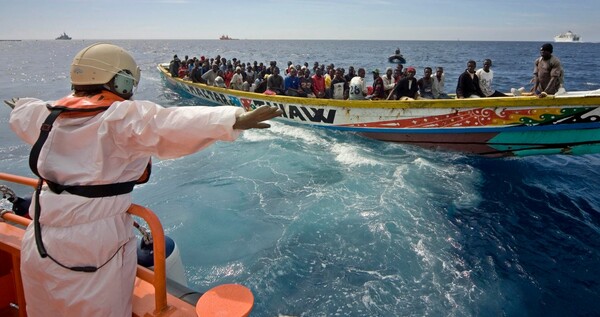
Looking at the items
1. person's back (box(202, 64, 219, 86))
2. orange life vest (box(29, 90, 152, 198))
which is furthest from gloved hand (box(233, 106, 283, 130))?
person's back (box(202, 64, 219, 86))

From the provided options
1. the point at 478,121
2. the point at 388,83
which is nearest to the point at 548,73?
the point at 478,121

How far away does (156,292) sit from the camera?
1794mm

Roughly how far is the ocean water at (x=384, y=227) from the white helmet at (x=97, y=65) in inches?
113

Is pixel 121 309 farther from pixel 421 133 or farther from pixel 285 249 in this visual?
pixel 421 133

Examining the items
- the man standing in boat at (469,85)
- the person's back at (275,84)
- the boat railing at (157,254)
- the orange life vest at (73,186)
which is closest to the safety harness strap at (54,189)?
the orange life vest at (73,186)

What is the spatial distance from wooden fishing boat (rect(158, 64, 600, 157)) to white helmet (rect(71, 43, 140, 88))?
6679mm

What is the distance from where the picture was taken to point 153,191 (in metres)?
7.14

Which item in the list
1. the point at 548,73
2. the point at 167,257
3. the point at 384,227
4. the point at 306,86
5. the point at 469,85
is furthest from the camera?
the point at 306,86

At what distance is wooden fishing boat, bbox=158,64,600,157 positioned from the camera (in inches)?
252

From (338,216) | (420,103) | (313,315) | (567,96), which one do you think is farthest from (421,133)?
(313,315)

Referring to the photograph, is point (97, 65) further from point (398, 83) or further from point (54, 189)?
point (398, 83)

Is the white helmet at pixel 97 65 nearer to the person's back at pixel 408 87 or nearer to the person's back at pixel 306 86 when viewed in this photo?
the person's back at pixel 408 87

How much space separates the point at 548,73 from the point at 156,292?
25.3ft

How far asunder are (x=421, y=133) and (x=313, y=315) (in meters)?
5.44
